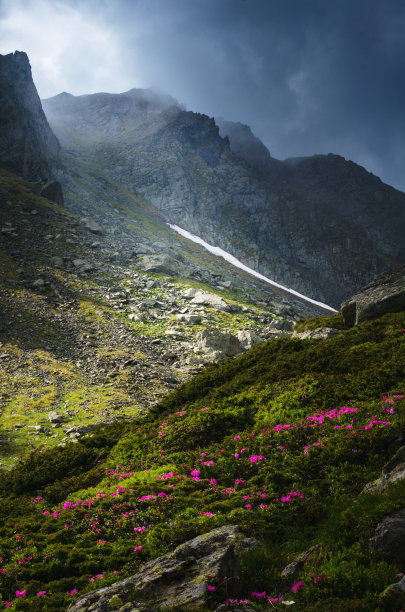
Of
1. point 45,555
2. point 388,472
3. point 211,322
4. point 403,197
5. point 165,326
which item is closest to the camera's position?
point 388,472

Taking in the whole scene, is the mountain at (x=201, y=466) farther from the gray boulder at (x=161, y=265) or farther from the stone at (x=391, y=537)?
the gray boulder at (x=161, y=265)

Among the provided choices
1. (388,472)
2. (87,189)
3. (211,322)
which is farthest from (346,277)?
(388,472)

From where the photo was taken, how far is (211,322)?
42906mm

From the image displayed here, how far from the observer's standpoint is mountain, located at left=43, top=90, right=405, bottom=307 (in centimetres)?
15025

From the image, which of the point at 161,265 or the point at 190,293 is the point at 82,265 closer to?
the point at 190,293

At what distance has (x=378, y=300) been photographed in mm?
19172

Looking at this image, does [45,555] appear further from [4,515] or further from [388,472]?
[388,472]

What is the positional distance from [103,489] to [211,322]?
33270mm

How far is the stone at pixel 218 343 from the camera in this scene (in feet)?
109

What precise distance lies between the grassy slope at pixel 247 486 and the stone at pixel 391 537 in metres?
0.13

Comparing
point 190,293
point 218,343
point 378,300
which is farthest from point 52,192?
point 378,300

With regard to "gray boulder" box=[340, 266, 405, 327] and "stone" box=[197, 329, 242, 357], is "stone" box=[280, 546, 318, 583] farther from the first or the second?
"stone" box=[197, 329, 242, 357]

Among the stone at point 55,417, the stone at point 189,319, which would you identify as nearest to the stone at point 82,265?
the stone at point 189,319

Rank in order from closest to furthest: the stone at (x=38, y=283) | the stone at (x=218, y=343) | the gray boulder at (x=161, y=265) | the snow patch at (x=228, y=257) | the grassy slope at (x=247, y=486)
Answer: the grassy slope at (x=247, y=486) → the stone at (x=218, y=343) → the stone at (x=38, y=283) → the gray boulder at (x=161, y=265) → the snow patch at (x=228, y=257)
